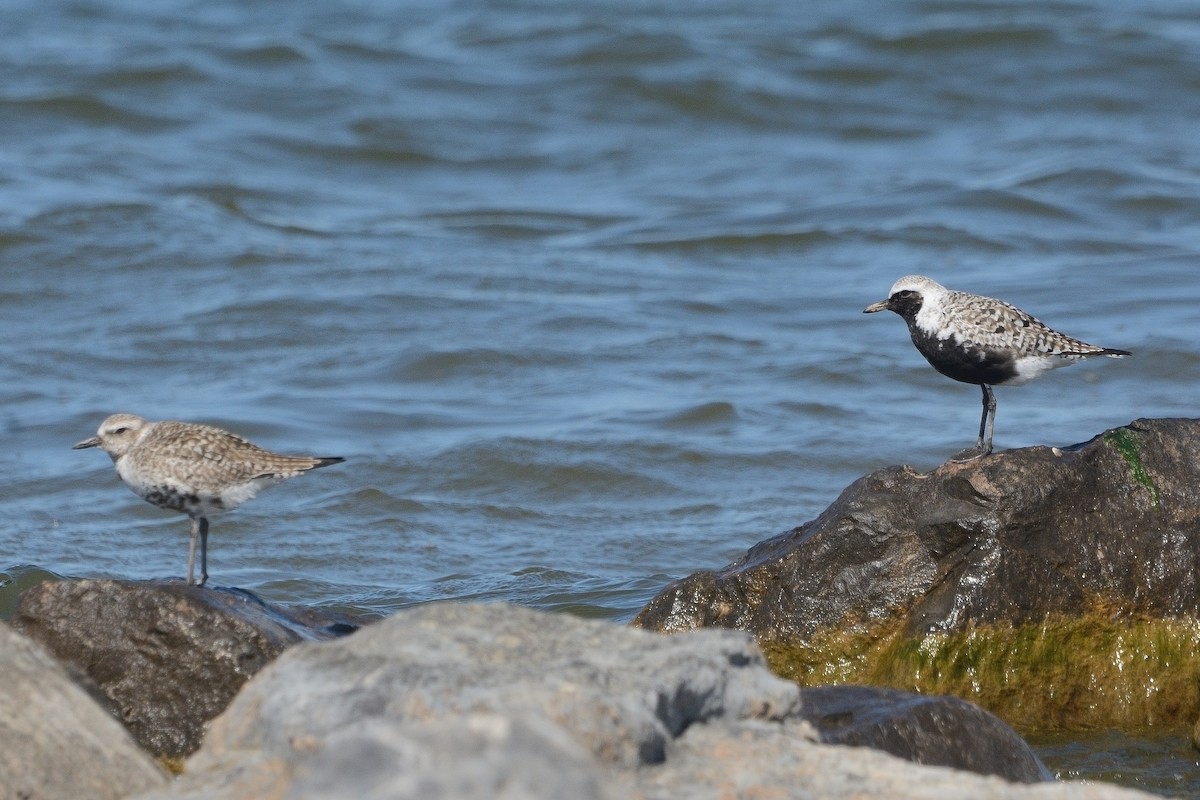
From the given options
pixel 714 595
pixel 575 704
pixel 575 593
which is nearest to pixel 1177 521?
pixel 714 595

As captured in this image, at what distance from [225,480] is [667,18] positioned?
70.7 feet

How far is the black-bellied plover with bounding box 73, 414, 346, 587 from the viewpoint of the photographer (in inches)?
267

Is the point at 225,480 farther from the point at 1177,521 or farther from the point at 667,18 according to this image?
the point at 667,18

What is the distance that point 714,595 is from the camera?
717 centimetres

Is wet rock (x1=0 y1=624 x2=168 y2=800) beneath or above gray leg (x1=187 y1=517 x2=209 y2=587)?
above

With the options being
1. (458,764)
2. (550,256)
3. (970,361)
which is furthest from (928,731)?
(550,256)

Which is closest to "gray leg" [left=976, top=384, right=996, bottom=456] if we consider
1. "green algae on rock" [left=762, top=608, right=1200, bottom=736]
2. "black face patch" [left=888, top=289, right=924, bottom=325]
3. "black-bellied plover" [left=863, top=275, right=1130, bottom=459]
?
"black-bellied plover" [left=863, top=275, right=1130, bottom=459]

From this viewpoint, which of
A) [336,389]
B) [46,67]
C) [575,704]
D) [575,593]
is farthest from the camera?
[46,67]

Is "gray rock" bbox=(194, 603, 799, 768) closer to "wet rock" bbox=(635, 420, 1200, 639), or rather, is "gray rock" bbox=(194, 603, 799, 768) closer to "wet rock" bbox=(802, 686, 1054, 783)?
"wet rock" bbox=(802, 686, 1054, 783)

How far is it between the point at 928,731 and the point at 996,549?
1.61 m

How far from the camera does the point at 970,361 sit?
7824mm

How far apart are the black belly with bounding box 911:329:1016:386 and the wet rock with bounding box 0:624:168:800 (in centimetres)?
473

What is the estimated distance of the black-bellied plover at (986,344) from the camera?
25.5ft

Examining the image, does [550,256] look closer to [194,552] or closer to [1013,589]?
[194,552]
